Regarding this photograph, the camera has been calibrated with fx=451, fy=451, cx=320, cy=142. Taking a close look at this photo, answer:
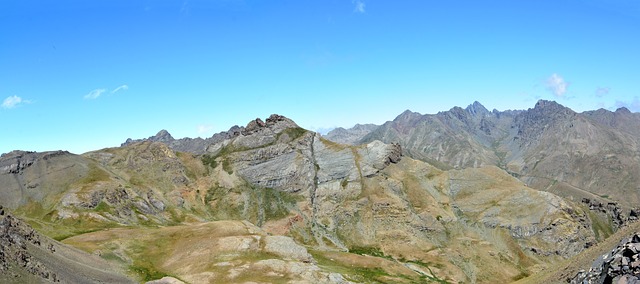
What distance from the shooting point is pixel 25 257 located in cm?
8044

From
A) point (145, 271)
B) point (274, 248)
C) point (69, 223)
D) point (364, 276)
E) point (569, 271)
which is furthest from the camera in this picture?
point (69, 223)

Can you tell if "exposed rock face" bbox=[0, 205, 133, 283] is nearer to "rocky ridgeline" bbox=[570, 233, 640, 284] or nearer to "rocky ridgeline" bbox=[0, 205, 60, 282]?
"rocky ridgeline" bbox=[0, 205, 60, 282]

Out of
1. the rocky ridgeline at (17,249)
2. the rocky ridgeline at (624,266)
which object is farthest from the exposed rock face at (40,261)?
the rocky ridgeline at (624,266)

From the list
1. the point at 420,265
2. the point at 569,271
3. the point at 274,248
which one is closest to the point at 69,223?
the point at 274,248

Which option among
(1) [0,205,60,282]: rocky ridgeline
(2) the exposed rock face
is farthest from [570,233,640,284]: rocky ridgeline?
(1) [0,205,60,282]: rocky ridgeline

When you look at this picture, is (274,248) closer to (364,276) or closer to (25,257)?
(364,276)

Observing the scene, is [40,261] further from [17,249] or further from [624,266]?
[624,266]

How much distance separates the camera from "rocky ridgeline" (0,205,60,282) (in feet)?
242

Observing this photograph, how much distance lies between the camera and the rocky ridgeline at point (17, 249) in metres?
73.9

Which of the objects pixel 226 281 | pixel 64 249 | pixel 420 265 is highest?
pixel 64 249

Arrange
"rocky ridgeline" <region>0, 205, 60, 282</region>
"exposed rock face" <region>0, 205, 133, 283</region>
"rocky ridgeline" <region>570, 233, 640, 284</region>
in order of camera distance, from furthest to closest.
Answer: "exposed rock face" <region>0, 205, 133, 283</region>, "rocky ridgeline" <region>0, 205, 60, 282</region>, "rocky ridgeline" <region>570, 233, 640, 284</region>

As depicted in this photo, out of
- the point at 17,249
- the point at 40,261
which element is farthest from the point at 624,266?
the point at 40,261

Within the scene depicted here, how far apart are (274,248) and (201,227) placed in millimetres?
35970

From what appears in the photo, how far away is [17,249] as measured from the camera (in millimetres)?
80938
